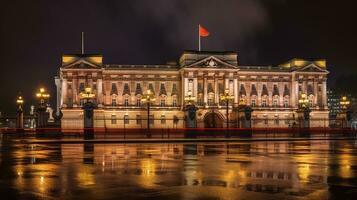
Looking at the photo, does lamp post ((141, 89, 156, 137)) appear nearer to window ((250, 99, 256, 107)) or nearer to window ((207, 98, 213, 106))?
window ((207, 98, 213, 106))

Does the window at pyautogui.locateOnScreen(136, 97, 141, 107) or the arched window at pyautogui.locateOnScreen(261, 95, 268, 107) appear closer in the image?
the window at pyautogui.locateOnScreen(136, 97, 141, 107)

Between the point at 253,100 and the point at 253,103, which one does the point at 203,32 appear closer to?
the point at 253,100

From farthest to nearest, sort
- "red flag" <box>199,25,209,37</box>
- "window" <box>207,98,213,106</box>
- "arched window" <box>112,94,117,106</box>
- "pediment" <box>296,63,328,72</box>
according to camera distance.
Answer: "pediment" <box>296,63,328,72</box> < "arched window" <box>112,94,117,106</box> < "window" <box>207,98,213,106</box> < "red flag" <box>199,25,209,37</box>

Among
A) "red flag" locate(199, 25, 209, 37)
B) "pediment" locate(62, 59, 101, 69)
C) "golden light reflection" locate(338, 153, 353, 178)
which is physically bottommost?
"golden light reflection" locate(338, 153, 353, 178)

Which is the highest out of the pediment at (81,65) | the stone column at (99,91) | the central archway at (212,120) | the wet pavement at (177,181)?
the pediment at (81,65)

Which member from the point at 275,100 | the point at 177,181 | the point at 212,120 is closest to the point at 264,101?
the point at 275,100

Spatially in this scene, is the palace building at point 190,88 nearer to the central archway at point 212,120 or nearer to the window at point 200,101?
the central archway at point 212,120

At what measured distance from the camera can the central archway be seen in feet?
348

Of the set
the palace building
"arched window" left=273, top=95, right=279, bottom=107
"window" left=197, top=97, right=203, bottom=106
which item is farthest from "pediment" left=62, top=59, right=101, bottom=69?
"arched window" left=273, top=95, right=279, bottom=107

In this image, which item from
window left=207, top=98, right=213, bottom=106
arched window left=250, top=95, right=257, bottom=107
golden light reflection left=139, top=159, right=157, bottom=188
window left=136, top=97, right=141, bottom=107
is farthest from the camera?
arched window left=250, top=95, right=257, bottom=107

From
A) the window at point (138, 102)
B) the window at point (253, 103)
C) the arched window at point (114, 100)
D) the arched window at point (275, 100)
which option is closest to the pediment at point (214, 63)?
the window at point (253, 103)

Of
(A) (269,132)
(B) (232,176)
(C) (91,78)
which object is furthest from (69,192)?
(C) (91,78)

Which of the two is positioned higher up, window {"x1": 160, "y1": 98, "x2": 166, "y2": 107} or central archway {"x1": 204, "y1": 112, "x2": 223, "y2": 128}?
window {"x1": 160, "y1": 98, "x2": 166, "y2": 107}

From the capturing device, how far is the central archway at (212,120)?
348ft
